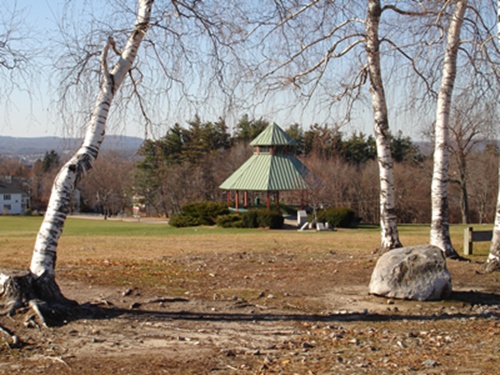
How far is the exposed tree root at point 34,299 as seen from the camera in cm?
698

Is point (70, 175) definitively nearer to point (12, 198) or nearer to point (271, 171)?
point (271, 171)

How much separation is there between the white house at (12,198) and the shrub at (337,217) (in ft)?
234

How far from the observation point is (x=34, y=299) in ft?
23.6

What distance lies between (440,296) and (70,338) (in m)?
5.22

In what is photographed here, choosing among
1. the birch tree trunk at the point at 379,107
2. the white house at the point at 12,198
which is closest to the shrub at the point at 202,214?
the birch tree trunk at the point at 379,107

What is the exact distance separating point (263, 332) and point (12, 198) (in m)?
95.2

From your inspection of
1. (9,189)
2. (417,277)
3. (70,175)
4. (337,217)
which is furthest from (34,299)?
(9,189)

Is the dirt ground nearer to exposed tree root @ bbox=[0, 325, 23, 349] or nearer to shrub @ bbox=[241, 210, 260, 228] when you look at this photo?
exposed tree root @ bbox=[0, 325, 23, 349]

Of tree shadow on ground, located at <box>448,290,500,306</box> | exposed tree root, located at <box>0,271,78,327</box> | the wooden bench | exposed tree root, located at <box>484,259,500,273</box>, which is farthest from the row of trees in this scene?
exposed tree root, located at <box>0,271,78,327</box>

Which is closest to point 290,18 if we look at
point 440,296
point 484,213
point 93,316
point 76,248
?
point 440,296

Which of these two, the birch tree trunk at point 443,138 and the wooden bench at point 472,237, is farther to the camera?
the wooden bench at point 472,237

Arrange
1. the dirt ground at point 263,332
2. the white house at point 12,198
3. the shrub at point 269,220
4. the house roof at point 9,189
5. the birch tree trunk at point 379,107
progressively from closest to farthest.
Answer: the dirt ground at point 263,332
the birch tree trunk at point 379,107
the shrub at point 269,220
the house roof at point 9,189
the white house at point 12,198

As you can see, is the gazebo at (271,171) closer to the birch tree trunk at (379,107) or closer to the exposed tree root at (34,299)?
the birch tree trunk at (379,107)

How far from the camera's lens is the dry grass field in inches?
230
